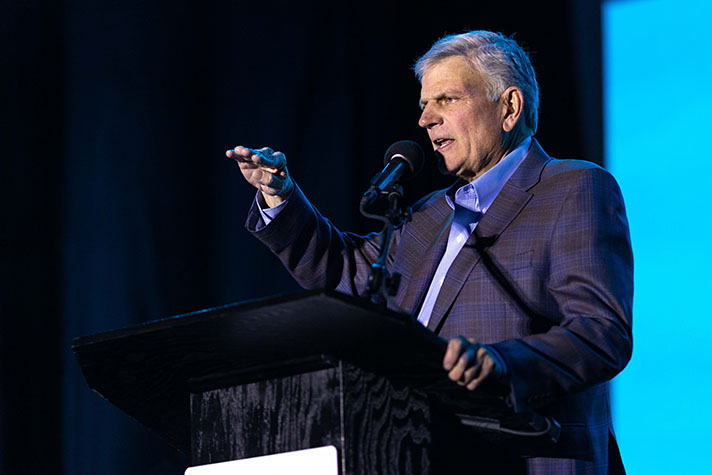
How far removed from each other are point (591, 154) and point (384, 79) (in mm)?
937

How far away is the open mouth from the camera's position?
204 centimetres

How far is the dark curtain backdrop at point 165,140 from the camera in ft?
9.11

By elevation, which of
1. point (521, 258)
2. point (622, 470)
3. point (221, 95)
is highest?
point (221, 95)

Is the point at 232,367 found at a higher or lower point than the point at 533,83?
lower

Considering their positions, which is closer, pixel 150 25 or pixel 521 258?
pixel 521 258

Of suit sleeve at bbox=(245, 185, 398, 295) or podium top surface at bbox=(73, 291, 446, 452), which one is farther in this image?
suit sleeve at bbox=(245, 185, 398, 295)

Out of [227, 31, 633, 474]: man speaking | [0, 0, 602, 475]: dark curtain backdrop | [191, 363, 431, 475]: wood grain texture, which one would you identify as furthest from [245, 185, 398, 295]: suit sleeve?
[0, 0, 602, 475]: dark curtain backdrop

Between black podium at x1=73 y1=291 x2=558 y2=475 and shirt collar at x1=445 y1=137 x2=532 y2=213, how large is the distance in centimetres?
60

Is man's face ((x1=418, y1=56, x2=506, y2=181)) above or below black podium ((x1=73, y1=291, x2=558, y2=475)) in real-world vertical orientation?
above

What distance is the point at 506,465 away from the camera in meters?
1.52

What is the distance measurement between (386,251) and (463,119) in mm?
640

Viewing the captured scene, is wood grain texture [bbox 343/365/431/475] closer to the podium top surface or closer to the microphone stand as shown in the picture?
the podium top surface

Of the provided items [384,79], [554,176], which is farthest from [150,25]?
[554,176]

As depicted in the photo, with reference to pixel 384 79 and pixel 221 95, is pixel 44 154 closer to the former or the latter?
pixel 221 95
